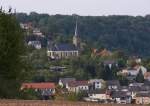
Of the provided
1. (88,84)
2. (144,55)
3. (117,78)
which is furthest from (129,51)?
(88,84)

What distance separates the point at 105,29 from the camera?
17100 cm

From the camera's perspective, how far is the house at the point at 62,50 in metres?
141

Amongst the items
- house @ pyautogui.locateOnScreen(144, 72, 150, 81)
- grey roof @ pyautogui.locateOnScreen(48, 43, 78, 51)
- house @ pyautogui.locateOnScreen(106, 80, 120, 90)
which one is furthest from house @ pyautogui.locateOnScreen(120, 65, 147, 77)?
grey roof @ pyautogui.locateOnScreen(48, 43, 78, 51)

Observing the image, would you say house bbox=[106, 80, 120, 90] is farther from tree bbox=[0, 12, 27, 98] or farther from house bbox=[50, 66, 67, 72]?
tree bbox=[0, 12, 27, 98]

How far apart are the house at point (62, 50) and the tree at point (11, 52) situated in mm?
113946

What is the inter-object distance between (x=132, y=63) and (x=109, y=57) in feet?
18.6

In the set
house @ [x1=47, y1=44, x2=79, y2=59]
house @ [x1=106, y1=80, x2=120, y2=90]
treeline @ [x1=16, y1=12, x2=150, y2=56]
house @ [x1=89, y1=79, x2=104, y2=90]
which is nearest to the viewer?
house @ [x1=106, y1=80, x2=120, y2=90]

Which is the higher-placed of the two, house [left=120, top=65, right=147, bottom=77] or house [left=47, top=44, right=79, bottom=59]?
house [left=47, top=44, right=79, bottom=59]

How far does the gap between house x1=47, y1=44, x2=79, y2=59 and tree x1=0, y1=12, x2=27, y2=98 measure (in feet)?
374

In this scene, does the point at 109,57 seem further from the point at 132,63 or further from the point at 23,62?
the point at 23,62

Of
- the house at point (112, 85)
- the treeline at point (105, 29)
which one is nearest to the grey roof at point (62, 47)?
the treeline at point (105, 29)

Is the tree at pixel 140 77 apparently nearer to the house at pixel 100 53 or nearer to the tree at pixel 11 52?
the house at pixel 100 53

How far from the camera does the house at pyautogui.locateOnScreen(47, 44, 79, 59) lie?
5534 inches

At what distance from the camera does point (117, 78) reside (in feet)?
360
